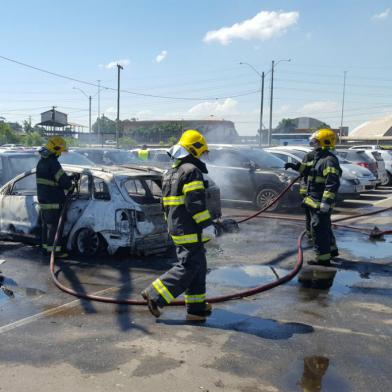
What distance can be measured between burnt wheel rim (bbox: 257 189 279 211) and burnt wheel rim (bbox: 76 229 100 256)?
5984mm

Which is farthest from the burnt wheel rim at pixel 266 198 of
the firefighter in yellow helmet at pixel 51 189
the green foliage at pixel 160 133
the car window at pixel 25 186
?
the green foliage at pixel 160 133

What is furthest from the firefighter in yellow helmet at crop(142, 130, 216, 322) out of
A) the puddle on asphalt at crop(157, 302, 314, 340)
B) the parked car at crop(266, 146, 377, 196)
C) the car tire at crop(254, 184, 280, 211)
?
the parked car at crop(266, 146, 377, 196)

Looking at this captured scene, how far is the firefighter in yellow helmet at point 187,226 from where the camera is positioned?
4.44 meters

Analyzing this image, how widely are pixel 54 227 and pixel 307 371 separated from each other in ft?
15.4

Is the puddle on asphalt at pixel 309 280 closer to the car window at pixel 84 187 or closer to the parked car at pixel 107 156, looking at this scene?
the car window at pixel 84 187

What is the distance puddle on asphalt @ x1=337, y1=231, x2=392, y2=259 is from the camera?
7.55 meters

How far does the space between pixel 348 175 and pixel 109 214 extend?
8.67 meters

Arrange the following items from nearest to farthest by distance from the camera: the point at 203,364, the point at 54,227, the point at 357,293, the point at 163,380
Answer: the point at 163,380 < the point at 203,364 < the point at 357,293 < the point at 54,227

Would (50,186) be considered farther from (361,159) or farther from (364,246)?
(361,159)

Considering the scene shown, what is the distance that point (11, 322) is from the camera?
15.1ft

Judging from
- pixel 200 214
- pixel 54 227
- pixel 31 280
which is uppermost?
pixel 200 214

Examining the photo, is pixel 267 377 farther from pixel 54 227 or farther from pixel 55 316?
pixel 54 227

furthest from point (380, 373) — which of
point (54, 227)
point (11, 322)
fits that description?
point (54, 227)

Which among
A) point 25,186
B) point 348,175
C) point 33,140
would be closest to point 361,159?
point 348,175
